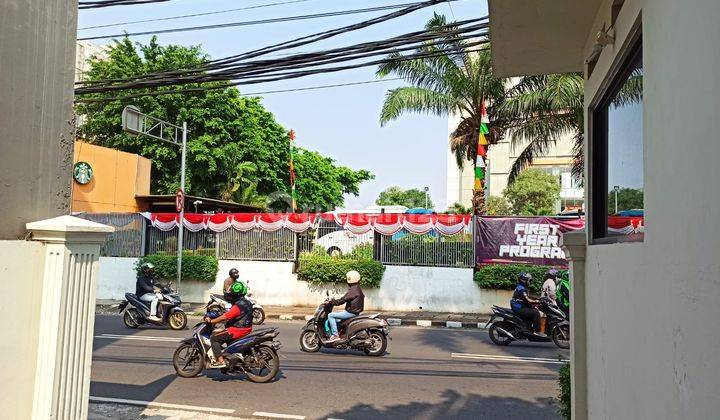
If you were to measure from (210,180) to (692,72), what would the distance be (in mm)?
27088

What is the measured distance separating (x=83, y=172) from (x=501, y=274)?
16331 millimetres

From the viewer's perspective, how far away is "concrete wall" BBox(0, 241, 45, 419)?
313 centimetres

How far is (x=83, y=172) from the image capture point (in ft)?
69.3

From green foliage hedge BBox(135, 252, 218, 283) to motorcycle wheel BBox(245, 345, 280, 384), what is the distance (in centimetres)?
935

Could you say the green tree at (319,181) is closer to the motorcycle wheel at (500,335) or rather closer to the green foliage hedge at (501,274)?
the green foliage hedge at (501,274)

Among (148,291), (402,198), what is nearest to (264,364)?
(148,291)

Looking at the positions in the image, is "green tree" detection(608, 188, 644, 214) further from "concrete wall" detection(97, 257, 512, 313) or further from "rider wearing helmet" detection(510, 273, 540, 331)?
"concrete wall" detection(97, 257, 512, 313)

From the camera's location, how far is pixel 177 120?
1028 inches

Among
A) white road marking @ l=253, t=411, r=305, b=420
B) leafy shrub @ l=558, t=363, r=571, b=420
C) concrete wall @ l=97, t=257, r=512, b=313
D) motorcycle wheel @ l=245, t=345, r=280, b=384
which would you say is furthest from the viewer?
concrete wall @ l=97, t=257, r=512, b=313

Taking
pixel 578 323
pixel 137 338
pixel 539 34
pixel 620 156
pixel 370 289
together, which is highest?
pixel 539 34

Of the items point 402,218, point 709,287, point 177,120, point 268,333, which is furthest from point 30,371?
point 177,120

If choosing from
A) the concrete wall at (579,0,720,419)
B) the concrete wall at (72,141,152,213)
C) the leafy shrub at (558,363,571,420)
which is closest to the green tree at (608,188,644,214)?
the concrete wall at (579,0,720,419)

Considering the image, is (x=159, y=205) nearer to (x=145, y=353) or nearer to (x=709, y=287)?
(x=145, y=353)

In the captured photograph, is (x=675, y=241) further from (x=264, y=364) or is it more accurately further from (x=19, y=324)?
(x=264, y=364)
